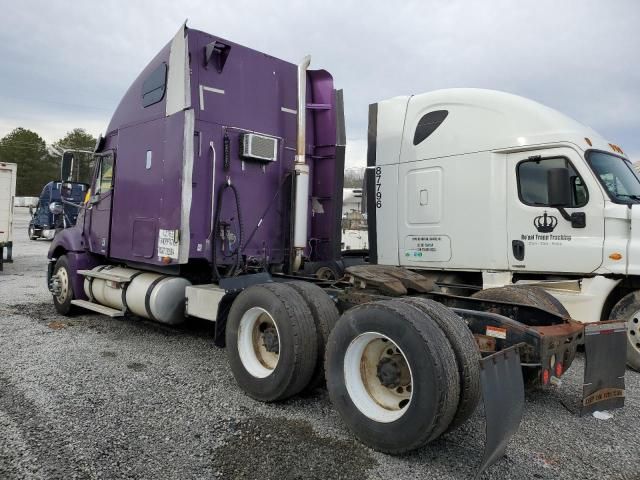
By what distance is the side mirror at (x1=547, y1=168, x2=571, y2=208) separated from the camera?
18.3 ft

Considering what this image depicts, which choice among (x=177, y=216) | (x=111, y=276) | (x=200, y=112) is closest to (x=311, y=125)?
(x=200, y=112)

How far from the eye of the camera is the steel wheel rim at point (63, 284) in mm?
7582

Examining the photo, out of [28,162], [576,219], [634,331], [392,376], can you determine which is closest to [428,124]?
[576,219]

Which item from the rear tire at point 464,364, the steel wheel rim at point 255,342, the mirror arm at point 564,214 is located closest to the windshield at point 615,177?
the mirror arm at point 564,214

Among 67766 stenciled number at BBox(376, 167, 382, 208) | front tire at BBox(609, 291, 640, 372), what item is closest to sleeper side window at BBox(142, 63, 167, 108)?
67766 stenciled number at BBox(376, 167, 382, 208)

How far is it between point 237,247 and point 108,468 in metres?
3.25

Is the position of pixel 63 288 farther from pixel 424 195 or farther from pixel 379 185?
pixel 424 195

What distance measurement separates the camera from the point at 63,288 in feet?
25.1

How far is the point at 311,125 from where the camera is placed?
6.65 meters

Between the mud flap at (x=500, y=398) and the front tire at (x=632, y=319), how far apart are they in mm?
3130

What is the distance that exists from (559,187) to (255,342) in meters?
3.79

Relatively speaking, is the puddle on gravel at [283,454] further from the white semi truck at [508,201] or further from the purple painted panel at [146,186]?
the white semi truck at [508,201]

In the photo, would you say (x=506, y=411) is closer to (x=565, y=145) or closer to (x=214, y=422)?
(x=214, y=422)

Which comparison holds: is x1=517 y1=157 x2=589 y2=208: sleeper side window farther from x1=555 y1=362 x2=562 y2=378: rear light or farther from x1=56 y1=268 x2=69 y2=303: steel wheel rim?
x1=56 y1=268 x2=69 y2=303: steel wheel rim
